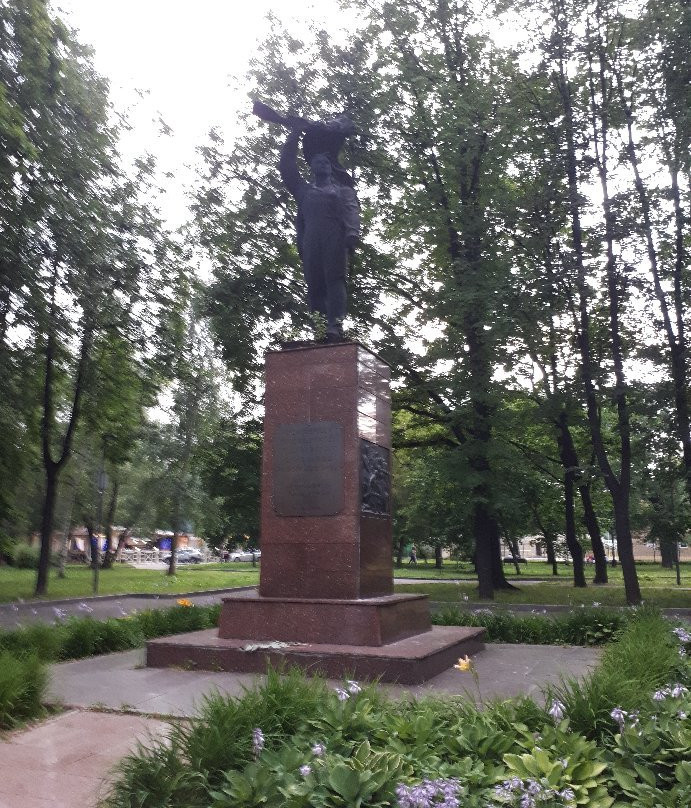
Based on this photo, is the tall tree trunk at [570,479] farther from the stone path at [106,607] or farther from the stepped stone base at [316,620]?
the stepped stone base at [316,620]

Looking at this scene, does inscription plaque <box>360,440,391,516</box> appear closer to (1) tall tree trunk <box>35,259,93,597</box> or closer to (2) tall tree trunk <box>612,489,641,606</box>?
(2) tall tree trunk <box>612,489,641,606</box>

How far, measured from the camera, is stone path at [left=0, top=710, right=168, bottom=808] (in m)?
3.84

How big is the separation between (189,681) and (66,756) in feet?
7.43

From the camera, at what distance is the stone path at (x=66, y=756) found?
384cm

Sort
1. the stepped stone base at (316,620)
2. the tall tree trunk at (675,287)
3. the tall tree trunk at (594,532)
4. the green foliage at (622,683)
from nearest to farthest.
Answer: the green foliage at (622,683)
the stepped stone base at (316,620)
the tall tree trunk at (675,287)
the tall tree trunk at (594,532)

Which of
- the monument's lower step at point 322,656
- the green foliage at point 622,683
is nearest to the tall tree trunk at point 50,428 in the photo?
the monument's lower step at point 322,656

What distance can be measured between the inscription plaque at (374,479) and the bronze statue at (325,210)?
171cm

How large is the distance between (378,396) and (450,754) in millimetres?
5654

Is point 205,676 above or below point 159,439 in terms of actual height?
below

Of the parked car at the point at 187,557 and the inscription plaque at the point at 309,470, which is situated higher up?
the inscription plaque at the point at 309,470

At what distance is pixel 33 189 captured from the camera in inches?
581

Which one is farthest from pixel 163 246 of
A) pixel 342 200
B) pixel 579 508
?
pixel 579 508

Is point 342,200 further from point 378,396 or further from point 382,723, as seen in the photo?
point 382,723

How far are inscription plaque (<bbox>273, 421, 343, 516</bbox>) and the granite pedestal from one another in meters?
0.01
